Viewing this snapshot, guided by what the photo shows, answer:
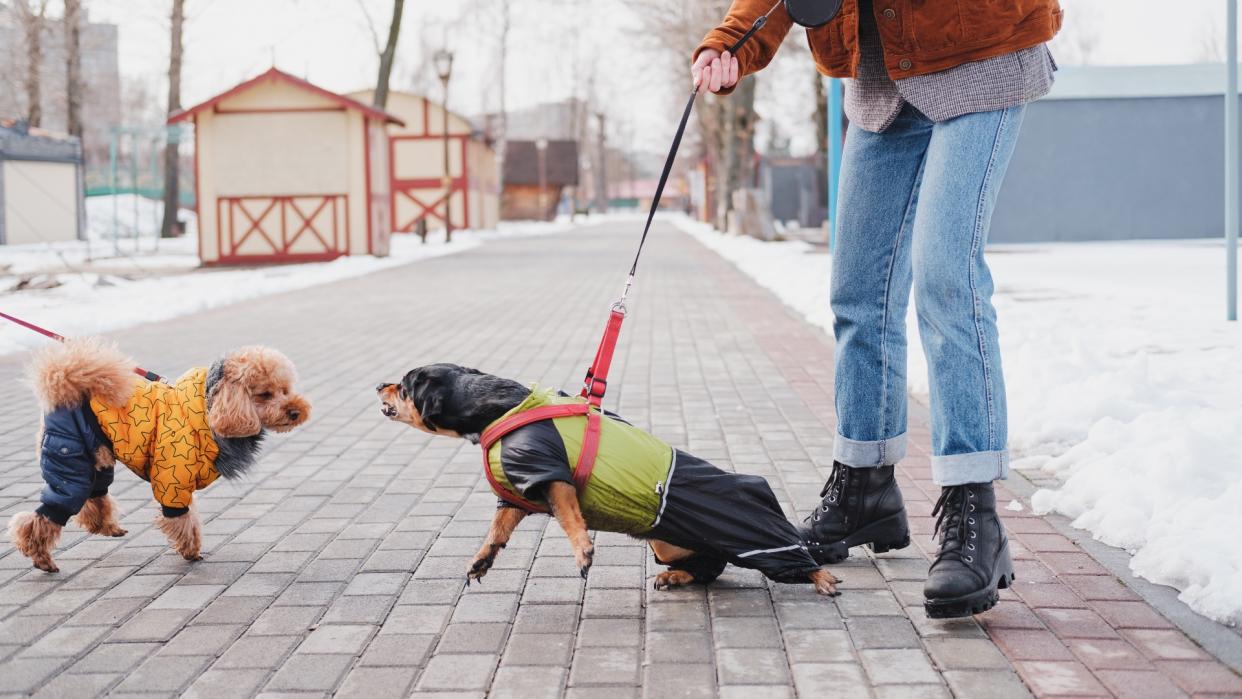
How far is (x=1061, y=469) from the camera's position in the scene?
506 cm

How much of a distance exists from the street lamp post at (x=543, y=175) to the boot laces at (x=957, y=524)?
6828 cm

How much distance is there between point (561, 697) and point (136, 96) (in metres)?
79.2

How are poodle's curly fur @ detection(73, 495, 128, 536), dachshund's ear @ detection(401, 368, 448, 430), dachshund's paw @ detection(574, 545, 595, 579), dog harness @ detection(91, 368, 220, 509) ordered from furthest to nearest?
poodle's curly fur @ detection(73, 495, 128, 536), dog harness @ detection(91, 368, 220, 509), dachshund's ear @ detection(401, 368, 448, 430), dachshund's paw @ detection(574, 545, 595, 579)

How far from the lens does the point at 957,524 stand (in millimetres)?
3359

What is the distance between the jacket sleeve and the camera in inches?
142

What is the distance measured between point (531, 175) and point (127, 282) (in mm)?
58375

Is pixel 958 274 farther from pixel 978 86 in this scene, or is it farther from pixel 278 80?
pixel 278 80

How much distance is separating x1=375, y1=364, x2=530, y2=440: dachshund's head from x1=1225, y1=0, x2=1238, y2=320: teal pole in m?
7.81

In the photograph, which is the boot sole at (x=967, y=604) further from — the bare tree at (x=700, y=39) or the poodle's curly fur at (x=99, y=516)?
the bare tree at (x=700, y=39)

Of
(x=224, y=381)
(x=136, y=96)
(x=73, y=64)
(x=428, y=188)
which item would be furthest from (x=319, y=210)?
(x=136, y=96)

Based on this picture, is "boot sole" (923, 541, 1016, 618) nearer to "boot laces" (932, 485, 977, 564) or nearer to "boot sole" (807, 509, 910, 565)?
"boot laces" (932, 485, 977, 564)

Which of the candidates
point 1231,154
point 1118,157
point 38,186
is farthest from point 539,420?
point 38,186

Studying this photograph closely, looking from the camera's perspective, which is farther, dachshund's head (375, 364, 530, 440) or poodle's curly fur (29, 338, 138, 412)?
poodle's curly fur (29, 338, 138, 412)

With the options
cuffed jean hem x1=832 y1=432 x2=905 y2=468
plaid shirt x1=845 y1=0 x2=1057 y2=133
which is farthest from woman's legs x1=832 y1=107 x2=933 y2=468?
plaid shirt x1=845 y1=0 x2=1057 y2=133
